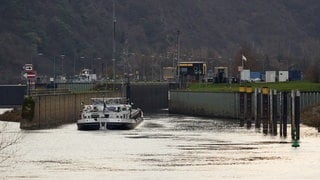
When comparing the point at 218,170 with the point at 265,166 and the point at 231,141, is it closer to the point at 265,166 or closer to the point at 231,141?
the point at 265,166

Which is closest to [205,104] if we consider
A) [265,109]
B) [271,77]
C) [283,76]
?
[271,77]

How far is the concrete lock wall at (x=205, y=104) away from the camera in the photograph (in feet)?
464

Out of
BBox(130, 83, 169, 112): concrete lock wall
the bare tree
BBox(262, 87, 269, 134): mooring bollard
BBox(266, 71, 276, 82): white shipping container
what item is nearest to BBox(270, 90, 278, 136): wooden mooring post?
BBox(262, 87, 269, 134): mooring bollard

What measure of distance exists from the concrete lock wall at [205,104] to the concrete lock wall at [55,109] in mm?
13878

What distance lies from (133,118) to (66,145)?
32236mm

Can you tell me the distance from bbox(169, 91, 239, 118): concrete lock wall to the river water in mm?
29539

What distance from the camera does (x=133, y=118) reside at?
12244 centimetres

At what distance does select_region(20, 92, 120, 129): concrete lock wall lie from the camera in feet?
385

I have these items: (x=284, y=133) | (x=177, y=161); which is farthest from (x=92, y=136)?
(x=177, y=161)

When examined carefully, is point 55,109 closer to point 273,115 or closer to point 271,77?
point 273,115

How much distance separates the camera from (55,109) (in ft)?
424

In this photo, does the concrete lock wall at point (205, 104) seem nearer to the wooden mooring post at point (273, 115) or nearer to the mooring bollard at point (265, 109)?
the mooring bollard at point (265, 109)

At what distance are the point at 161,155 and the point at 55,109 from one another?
166 ft

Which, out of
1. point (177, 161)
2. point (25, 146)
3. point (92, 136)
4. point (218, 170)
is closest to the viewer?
point (218, 170)
